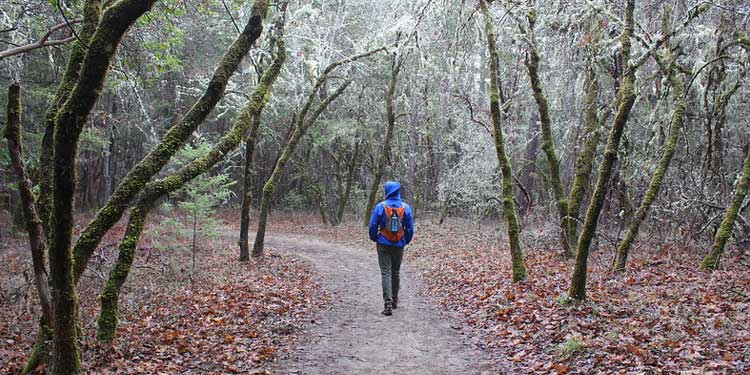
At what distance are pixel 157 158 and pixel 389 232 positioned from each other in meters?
4.32

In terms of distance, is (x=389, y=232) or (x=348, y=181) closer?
(x=389, y=232)

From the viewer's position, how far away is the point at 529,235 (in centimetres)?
1599

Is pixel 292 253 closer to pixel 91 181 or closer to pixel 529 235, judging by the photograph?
pixel 529 235

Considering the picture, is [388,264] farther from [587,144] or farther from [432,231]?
[432,231]

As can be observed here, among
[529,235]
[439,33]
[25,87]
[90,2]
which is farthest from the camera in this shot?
[529,235]

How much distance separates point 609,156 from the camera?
7777 millimetres

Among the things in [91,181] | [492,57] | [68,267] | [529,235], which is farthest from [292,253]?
[91,181]

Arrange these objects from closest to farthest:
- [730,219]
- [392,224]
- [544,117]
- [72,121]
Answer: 1. [72,121]
2. [392,224]
3. [730,219]
4. [544,117]

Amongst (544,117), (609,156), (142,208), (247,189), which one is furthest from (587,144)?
(142,208)

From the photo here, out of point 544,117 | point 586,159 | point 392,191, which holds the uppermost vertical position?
point 544,117

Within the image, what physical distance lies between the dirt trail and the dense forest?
5cm

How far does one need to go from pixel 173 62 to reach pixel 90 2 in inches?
145

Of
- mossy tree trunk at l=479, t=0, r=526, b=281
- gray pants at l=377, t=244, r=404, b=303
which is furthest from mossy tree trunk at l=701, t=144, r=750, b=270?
gray pants at l=377, t=244, r=404, b=303

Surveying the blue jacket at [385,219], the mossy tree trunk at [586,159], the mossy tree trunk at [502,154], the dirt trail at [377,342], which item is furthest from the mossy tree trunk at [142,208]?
the mossy tree trunk at [586,159]
